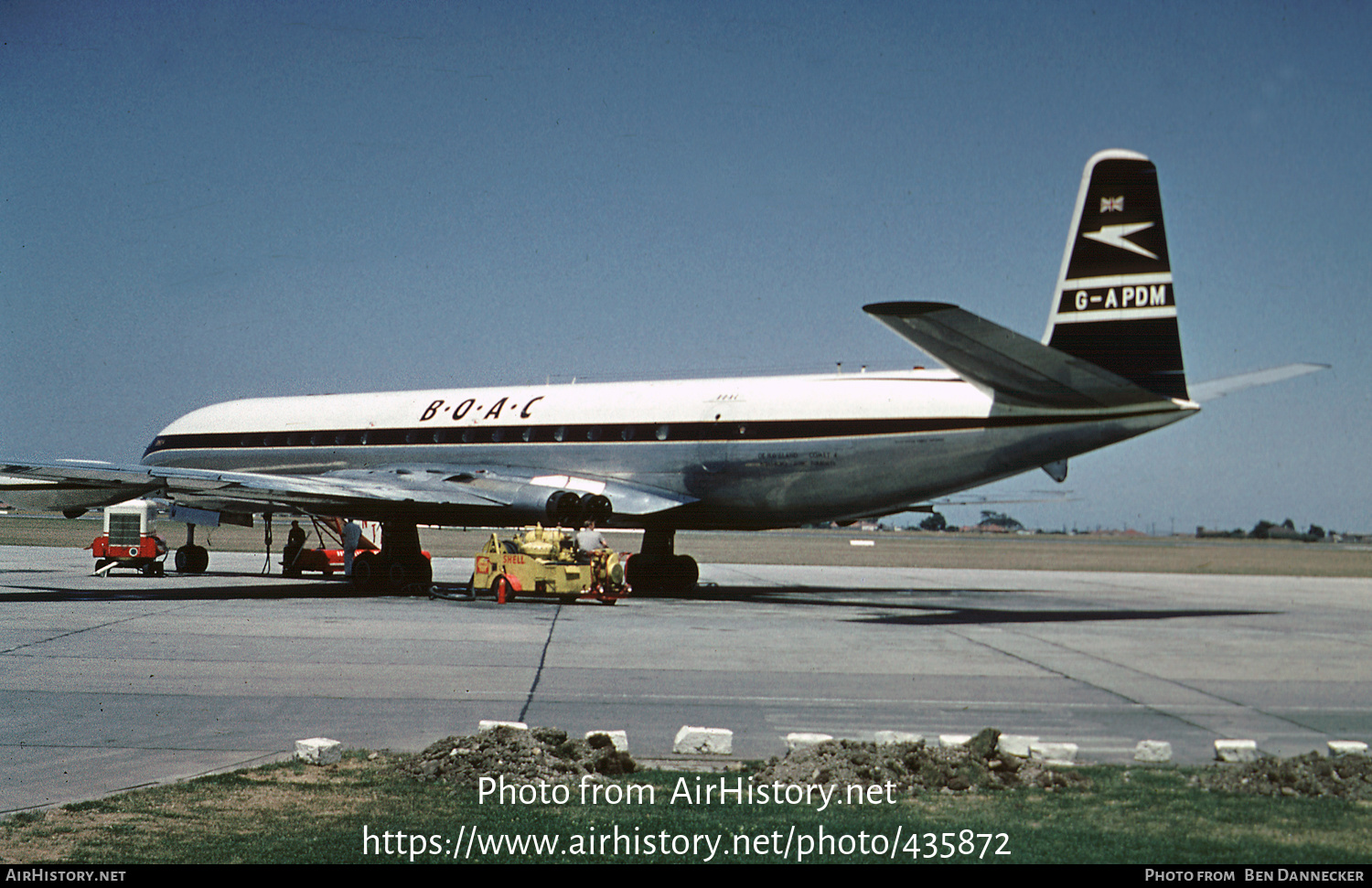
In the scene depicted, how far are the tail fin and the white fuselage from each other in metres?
0.79

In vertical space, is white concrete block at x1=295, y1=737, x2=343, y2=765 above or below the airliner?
below

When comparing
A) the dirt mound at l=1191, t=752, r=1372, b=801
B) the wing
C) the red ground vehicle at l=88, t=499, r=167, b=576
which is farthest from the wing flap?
the dirt mound at l=1191, t=752, r=1372, b=801

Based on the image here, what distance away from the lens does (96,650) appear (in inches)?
489

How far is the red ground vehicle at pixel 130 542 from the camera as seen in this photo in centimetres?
2805

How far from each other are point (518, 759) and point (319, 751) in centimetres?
132

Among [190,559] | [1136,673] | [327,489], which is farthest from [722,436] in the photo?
[190,559]

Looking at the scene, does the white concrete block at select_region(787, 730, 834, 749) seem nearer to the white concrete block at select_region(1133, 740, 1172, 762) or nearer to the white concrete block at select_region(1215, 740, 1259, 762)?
the white concrete block at select_region(1133, 740, 1172, 762)

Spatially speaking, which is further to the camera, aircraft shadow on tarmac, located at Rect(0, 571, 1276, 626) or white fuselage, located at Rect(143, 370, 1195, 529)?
white fuselage, located at Rect(143, 370, 1195, 529)

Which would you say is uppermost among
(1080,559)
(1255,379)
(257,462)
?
(1255,379)

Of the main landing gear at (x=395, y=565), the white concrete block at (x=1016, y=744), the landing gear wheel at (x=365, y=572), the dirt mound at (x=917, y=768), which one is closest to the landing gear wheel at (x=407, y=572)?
the main landing gear at (x=395, y=565)

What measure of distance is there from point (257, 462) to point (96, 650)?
1817 centimetres

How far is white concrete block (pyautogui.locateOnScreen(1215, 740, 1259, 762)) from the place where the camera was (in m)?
7.09
